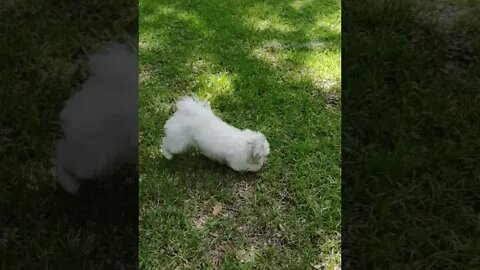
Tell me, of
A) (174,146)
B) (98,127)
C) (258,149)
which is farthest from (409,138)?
(98,127)

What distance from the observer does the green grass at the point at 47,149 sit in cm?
147

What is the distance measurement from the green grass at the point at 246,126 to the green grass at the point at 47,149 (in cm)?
10

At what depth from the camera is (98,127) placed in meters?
1.84

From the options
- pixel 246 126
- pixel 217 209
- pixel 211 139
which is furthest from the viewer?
pixel 246 126

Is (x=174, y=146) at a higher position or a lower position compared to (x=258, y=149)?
lower

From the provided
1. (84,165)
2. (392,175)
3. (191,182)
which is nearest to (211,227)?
(191,182)

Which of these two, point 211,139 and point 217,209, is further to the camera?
point 211,139

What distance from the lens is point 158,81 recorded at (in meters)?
2.21

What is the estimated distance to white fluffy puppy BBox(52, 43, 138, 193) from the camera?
1.69 m

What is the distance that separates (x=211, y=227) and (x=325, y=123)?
0.59 meters

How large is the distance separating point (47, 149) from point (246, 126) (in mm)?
618

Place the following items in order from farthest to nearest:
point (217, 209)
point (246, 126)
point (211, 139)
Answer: point (246, 126)
point (211, 139)
point (217, 209)

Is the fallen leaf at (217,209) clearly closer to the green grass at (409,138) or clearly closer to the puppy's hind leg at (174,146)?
the puppy's hind leg at (174,146)

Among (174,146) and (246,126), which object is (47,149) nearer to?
(174,146)
